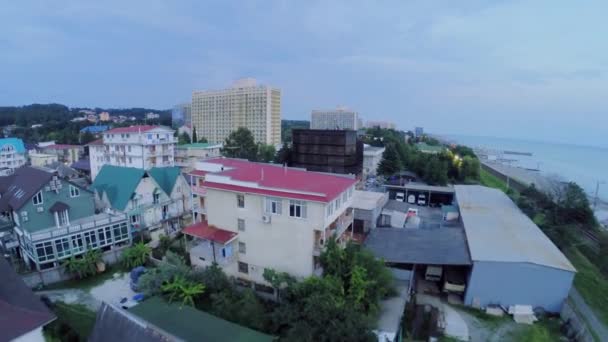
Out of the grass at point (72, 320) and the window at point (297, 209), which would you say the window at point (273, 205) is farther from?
the grass at point (72, 320)

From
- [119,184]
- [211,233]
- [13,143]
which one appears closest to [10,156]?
[13,143]

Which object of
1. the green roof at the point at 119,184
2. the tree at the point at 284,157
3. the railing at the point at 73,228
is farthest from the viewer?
the tree at the point at 284,157

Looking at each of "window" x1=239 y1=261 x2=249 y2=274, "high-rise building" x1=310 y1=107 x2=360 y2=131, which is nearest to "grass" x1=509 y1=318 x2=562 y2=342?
"window" x1=239 y1=261 x2=249 y2=274

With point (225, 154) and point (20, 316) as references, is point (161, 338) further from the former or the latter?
point (225, 154)

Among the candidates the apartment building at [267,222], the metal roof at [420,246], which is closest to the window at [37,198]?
the apartment building at [267,222]

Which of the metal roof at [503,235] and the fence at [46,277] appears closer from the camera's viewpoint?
the metal roof at [503,235]

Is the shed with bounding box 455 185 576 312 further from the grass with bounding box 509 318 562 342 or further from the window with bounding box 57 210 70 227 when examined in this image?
the window with bounding box 57 210 70 227
